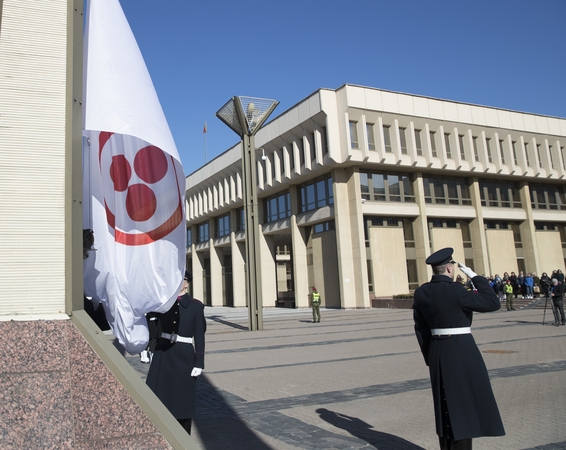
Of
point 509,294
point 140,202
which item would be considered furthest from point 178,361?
point 509,294

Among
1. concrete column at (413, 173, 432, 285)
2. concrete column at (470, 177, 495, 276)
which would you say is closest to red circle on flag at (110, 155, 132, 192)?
concrete column at (413, 173, 432, 285)

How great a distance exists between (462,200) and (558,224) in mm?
11503

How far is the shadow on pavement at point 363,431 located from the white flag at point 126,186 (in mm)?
3029

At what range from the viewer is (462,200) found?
39031mm

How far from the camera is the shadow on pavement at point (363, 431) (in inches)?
203

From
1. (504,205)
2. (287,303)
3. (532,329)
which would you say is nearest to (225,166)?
(287,303)

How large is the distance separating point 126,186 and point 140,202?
0.47 ft

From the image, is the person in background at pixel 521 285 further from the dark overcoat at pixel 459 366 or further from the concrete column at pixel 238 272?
the dark overcoat at pixel 459 366

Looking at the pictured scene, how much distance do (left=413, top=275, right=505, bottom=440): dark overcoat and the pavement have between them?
1150 mm

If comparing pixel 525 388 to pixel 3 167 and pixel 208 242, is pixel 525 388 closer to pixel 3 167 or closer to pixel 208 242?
pixel 3 167

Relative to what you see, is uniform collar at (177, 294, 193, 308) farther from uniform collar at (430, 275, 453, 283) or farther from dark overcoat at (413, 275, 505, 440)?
uniform collar at (430, 275, 453, 283)

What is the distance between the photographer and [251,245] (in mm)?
20219

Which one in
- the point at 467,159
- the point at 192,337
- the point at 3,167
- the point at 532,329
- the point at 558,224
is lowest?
the point at 532,329

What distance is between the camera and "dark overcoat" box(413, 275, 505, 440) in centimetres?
408
